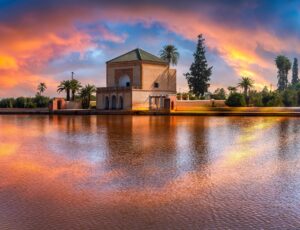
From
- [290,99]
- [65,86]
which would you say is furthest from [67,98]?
[290,99]

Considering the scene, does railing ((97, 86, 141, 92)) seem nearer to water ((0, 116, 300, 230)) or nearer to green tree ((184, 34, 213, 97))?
green tree ((184, 34, 213, 97))

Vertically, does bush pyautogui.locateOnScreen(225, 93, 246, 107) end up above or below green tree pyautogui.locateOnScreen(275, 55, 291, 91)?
below

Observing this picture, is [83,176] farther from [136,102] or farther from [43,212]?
[136,102]

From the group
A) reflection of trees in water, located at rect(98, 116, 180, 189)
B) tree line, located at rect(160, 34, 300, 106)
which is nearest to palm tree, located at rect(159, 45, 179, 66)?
tree line, located at rect(160, 34, 300, 106)

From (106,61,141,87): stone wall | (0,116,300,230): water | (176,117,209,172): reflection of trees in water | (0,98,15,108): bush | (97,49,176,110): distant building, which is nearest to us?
(0,116,300,230): water

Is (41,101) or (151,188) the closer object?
(151,188)

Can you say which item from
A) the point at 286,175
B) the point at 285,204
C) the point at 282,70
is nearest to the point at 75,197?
the point at 285,204

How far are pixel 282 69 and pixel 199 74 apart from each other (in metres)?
22.2

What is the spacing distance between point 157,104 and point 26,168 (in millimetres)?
34745

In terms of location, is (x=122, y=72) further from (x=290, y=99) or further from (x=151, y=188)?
(x=151, y=188)

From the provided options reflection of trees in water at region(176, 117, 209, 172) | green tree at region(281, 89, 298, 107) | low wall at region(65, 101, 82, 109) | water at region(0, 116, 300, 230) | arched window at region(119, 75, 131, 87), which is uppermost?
arched window at region(119, 75, 131, 87)

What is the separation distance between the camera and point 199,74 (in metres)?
47.2

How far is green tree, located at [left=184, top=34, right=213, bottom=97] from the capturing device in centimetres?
4728

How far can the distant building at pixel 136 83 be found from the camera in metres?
Result: 40.5
